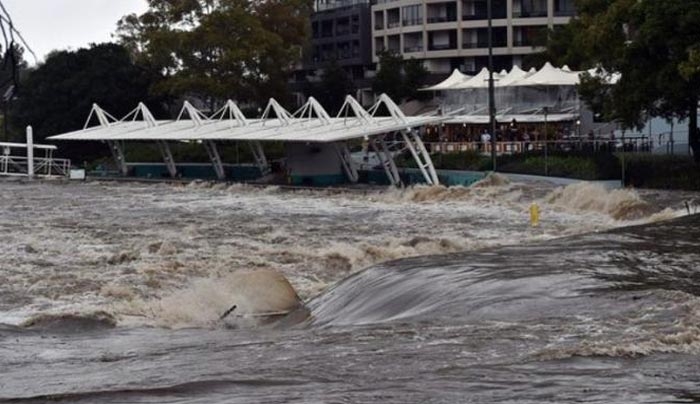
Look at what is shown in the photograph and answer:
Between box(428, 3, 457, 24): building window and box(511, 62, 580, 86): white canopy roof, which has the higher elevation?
box(428, 3, 457, 24): building window

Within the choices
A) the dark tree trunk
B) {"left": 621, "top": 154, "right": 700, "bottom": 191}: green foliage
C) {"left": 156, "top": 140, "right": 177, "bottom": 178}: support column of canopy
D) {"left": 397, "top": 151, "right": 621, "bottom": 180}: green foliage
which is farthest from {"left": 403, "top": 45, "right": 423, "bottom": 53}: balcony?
the dark tree trunk

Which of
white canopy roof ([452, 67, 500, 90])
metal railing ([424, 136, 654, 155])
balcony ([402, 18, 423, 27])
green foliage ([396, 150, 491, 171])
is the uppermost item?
balcony ([402, 18, 423, 27])

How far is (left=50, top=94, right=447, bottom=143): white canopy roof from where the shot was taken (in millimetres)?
51531

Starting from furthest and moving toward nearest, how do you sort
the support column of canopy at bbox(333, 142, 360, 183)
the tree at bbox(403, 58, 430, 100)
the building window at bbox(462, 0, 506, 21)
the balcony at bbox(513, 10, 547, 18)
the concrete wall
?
the building window at bbox(462, 0, 506, 21) < the balcony at bbox(513, 10, 547, 18) < the tree at bbox(403, 58, 430, 100) < the concrete wall < the support column of canopy at bbox(333, 142, 360, 183)

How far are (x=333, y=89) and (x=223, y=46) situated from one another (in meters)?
21.6

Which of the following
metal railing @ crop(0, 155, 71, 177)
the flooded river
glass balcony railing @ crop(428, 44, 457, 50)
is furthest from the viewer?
glass balcony railing @ crop(428, 44, 457, 50)

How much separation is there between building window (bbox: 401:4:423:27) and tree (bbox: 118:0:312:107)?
1764 cm

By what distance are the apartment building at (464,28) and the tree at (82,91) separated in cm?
2411

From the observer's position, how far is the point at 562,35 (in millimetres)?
72375

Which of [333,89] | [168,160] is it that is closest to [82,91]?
[168,160]

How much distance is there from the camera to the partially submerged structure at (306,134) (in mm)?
51406

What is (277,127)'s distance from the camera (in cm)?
6003

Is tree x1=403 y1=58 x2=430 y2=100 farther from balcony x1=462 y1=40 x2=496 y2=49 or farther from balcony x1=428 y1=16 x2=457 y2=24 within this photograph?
balcony x1=428 y1=16 x2=457 y2=24

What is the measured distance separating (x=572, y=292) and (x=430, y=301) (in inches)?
71.3
